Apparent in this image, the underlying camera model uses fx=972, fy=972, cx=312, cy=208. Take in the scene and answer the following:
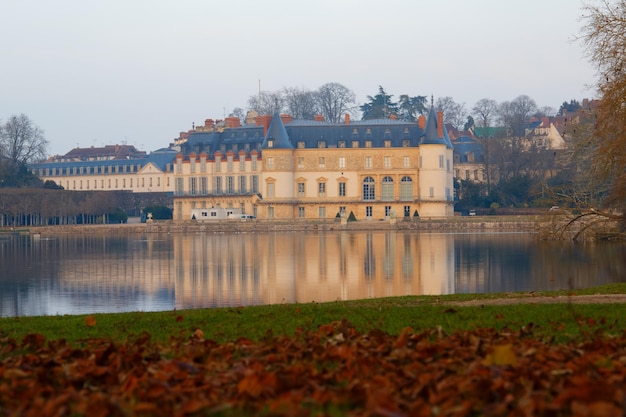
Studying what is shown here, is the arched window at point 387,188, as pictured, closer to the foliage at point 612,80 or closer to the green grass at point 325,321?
the foliage at point 612,80

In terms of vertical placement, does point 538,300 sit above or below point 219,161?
below

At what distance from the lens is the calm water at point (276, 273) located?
19.9 meters

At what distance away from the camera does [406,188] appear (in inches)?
2589

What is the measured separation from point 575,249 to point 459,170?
157 ft

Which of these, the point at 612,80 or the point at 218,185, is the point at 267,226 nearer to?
the point at 218,185

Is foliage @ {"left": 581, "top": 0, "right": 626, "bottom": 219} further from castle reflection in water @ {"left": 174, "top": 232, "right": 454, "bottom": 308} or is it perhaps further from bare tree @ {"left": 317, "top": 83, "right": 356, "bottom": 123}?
bare tree @ {"left": 317, "top": 83, "right": 356, "bottom": 123}

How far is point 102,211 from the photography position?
71375 millimetres

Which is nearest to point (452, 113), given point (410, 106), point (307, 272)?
point (410, 106)

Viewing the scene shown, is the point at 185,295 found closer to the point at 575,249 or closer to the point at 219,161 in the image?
the point at 575,249

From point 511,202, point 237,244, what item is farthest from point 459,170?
point 237,244

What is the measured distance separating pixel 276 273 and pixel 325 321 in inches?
672

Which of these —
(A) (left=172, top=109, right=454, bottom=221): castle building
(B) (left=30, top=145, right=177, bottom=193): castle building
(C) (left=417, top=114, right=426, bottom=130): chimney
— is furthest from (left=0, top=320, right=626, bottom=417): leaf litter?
(B) (left=30, top=145, right=177, bottom=193): castle building

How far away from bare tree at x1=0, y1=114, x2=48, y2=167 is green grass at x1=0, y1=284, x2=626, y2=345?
69.2m

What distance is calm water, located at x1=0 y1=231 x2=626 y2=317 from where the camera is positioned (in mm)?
19859
